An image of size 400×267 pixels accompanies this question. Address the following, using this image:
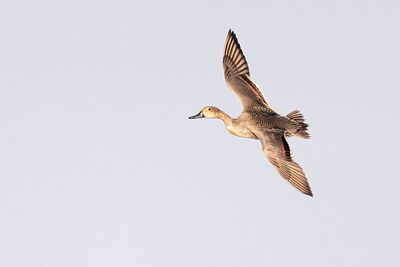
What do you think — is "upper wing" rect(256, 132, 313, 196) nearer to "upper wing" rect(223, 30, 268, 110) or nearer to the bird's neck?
the bird's neck

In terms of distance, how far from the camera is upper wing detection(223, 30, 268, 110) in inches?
865

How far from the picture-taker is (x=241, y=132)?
70.4 feet

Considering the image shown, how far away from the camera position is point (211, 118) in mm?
22938

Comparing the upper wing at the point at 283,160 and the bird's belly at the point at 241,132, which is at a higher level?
the bird's belly at the point at 241,132

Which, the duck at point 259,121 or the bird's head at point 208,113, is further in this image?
the bird's head at point 208,113

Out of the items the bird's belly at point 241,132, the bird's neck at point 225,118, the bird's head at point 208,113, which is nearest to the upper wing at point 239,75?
the bird's neck at point 225,118

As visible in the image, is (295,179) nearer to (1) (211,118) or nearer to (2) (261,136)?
(2) (261,136)

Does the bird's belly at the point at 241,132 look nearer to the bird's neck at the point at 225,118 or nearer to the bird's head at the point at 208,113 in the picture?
the bird's neck at the point at 225,118

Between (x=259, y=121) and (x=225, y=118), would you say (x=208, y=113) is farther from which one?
(x=259, y=121)

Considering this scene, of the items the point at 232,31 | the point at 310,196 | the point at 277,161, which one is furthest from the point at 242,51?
the point at 310,196

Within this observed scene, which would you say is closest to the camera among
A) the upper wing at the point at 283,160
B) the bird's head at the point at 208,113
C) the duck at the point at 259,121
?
the upper wing at the point at 283,160

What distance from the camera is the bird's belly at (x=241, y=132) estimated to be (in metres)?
Result: 21.3

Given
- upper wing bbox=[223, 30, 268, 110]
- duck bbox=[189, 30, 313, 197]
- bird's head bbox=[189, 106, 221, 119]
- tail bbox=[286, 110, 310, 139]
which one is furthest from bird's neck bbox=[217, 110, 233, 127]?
tail bbox=[286, 110, 310, 139]

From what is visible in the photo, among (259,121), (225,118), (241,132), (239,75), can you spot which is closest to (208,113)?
(225,118)
